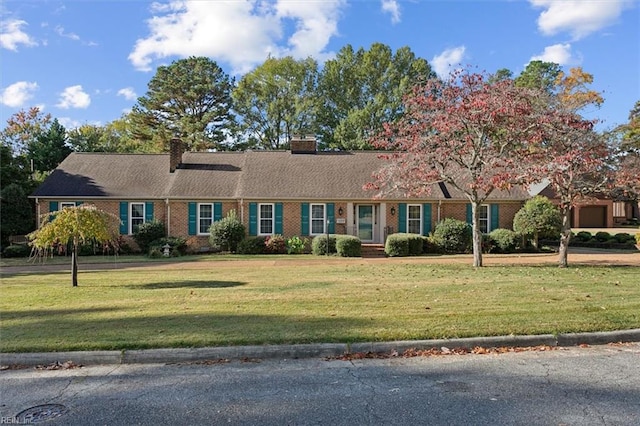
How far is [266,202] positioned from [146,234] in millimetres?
5675

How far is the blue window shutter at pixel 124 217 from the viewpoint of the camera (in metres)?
22.2

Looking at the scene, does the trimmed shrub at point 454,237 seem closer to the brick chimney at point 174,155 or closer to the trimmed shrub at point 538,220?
the trimmed shrub at point 538,220

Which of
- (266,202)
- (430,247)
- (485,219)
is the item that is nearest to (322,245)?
(266,202)

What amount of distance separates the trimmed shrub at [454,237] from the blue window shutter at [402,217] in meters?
1.85

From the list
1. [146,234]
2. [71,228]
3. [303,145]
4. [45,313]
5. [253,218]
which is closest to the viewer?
[45,313]

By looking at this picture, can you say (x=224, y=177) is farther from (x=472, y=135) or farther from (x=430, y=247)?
(x=472, y=135)

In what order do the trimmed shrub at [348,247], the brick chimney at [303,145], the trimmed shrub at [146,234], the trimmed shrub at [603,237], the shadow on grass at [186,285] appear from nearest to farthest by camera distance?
1. the shadow on grass at [186,285]
2. the trimmed shrub at [348,247]
3. the trimmed shrub at [146,234]
4. the trimmed shrub at [603,237]
5. the brick chimney at [303,145]

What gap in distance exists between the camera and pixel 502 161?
13.0 metres

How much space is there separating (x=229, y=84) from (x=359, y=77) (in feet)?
39.3

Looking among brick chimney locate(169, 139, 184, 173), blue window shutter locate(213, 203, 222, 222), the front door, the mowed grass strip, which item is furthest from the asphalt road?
brick chimney locate(169, 139, 184, 173)

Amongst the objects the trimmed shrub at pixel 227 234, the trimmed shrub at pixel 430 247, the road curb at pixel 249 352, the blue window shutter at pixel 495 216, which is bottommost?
the road curb at pixel 249 352

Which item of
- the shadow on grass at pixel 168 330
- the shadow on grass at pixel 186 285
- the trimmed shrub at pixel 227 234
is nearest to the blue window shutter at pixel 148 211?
the trimmed shrub at pixel 227 234

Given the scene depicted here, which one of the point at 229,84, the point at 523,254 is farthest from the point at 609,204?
the point at 229,84

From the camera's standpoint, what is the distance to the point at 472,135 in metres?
14.1
